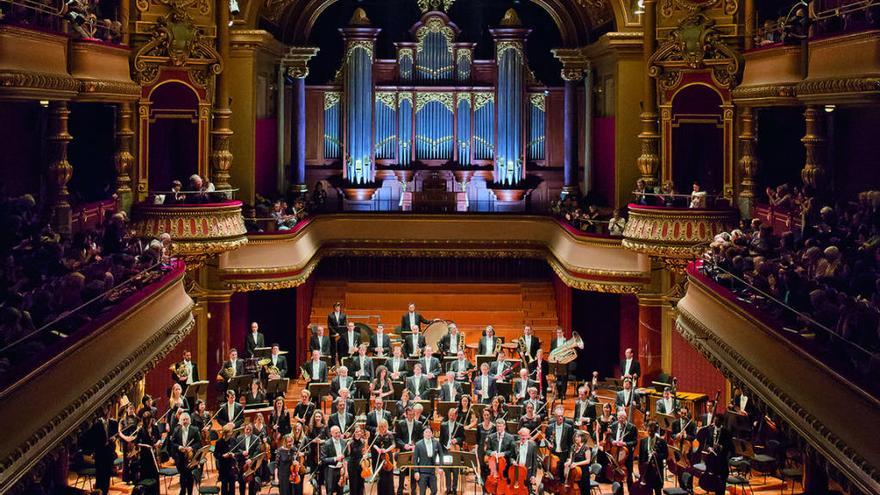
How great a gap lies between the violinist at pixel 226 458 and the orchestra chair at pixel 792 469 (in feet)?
19.3

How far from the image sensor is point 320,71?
83.7 ft

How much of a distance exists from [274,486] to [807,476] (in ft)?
20.2

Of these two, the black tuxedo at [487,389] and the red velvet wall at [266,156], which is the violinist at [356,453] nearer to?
the black tuxedo at [487,389]

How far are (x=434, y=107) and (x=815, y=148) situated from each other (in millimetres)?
11422

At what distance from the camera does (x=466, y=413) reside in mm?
15250

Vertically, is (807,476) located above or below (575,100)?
below

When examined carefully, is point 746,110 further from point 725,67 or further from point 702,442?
point 702,442

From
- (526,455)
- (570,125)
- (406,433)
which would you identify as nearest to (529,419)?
(526,455)

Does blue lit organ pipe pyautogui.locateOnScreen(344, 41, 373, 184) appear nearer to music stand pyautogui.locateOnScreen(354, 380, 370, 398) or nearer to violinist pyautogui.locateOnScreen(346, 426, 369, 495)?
music stand pyautogui.locateOnScreen(354, 380, 370, 398)

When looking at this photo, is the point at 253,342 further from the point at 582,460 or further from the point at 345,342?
the point at 582,460

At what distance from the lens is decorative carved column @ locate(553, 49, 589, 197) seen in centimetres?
2400

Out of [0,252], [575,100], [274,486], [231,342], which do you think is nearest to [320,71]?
[575,100]

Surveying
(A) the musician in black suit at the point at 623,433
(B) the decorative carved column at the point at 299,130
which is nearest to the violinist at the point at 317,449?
(A) the musician in black suit at the point at 623,433

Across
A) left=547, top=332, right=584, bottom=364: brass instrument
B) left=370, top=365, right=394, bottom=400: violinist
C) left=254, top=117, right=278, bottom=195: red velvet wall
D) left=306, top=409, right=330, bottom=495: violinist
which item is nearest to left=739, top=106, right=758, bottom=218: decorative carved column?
left=547, top=332, right=584, bottom=364: brass instrument
